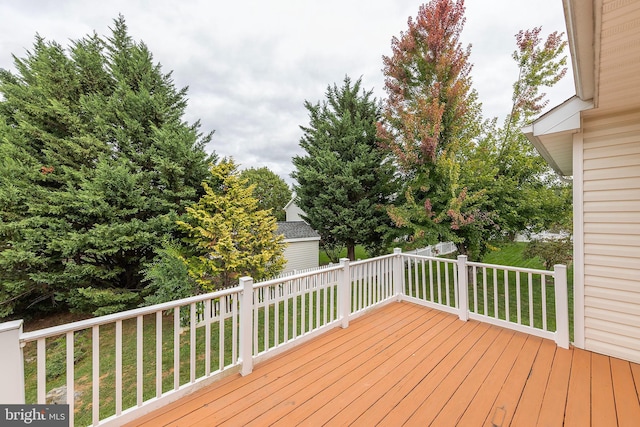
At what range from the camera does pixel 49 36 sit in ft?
23.3

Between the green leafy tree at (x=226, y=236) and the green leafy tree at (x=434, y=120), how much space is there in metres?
3.92

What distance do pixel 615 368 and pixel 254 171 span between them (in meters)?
28.2

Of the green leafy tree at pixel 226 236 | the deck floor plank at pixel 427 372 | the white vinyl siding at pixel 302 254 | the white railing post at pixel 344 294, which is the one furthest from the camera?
the white vinyl siding at pixel 302 254

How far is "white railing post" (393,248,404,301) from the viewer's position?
184 inches

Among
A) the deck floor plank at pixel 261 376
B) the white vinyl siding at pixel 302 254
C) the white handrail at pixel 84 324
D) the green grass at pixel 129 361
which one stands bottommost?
the green grass at pixel 129 361

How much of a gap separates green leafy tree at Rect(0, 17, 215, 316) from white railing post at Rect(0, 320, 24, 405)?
19.7 ft

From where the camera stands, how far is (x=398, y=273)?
4.71 m

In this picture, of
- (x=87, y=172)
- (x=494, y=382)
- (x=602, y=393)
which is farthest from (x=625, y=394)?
(x=87, y=172)

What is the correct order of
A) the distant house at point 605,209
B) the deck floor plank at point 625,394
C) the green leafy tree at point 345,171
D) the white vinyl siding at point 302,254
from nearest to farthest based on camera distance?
the deck floor plank at point 625,394 → the distant house at point 605,209 → the green leafy tree at point 345,171 → the white vinyl siding at point 302,254

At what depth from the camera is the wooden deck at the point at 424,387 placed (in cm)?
194

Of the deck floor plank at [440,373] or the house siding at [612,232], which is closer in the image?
the deck floor plank at [440,373]

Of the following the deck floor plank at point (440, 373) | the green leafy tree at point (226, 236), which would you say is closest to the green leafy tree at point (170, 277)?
the green leafy tree at point (226, 236)

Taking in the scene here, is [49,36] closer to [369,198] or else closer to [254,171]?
[369,198]

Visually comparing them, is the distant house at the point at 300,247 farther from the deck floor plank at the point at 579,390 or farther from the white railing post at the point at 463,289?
the deck floor plank at the point at 579,390
